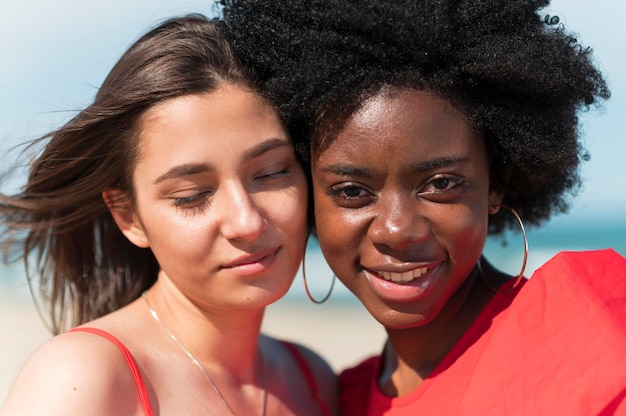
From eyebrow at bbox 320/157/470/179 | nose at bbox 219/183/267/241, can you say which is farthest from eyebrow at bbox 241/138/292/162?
eyebrow at bbox 320/157/470/179

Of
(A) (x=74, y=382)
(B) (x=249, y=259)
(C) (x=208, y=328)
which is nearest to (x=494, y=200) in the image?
(B) (x=249, y=259)

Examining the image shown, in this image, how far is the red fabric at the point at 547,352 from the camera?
2.43m

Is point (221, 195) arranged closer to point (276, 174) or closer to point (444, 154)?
point (276, 174)

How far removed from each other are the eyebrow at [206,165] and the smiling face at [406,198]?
0.16m

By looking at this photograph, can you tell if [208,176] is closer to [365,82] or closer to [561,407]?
[365,82]

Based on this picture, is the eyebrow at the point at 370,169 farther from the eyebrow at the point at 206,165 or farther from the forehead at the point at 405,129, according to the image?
the eyebrow at the point at 206,165

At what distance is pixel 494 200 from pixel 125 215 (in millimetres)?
1426

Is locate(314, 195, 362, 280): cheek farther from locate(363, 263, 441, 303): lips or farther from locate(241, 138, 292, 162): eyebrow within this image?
locate(241, 138, 292, 162): eyebrow

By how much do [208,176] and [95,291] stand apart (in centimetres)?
127

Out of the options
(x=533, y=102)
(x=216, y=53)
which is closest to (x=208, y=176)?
(x=216, y=53)

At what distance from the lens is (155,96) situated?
2.93 meters

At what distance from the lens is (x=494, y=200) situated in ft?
10.1

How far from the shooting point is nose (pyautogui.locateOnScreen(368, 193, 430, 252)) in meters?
2.73

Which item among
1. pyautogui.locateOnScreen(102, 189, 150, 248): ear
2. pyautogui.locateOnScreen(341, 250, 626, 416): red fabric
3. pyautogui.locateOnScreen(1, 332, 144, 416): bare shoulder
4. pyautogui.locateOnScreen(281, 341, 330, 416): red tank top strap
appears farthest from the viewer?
pyautogui.locateOnScreen(281, 341, 330, 416): red tank top strap
